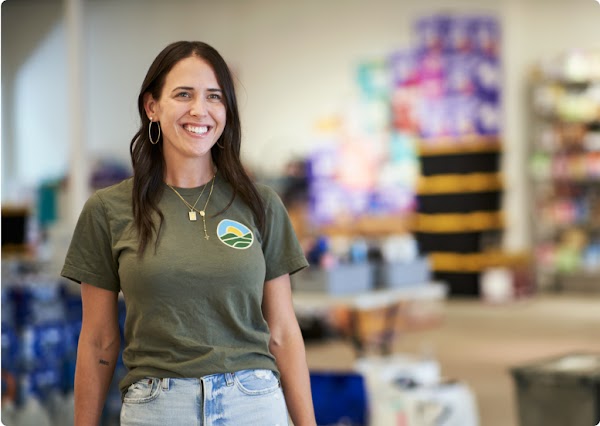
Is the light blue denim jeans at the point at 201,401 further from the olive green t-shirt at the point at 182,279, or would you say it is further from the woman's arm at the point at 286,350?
the woman's arm at the point at 286,350

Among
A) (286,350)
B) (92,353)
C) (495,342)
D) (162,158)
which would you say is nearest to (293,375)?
(286,350)

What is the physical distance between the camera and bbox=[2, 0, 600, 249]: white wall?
42.4ft

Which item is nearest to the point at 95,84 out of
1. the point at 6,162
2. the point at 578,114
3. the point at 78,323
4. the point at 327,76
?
the point at 6,162

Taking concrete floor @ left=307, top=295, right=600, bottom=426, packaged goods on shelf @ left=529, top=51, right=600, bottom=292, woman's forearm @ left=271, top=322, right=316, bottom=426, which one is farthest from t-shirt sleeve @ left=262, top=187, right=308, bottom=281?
packaged goods on shelf @ left=529, top=51, right=600, bottom=292

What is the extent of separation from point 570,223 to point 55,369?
952 cm

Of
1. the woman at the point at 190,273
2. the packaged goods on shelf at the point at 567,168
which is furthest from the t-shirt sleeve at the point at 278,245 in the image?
the packaged goods on shelf at the point at 567,168

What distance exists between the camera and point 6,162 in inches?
506

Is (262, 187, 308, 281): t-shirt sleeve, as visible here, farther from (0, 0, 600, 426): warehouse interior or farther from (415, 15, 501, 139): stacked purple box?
(415, 15, 501, 139): stacked purple box

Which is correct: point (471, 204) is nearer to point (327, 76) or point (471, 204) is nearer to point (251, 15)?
point (327, 76)

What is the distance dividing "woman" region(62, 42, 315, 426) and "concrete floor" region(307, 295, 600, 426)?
3.87m

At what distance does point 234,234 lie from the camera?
1.97 meters

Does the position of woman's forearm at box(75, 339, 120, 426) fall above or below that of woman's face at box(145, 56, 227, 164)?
below

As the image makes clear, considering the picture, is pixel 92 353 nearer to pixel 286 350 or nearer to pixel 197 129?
pixel 286 350

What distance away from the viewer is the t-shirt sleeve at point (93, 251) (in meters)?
1.97
